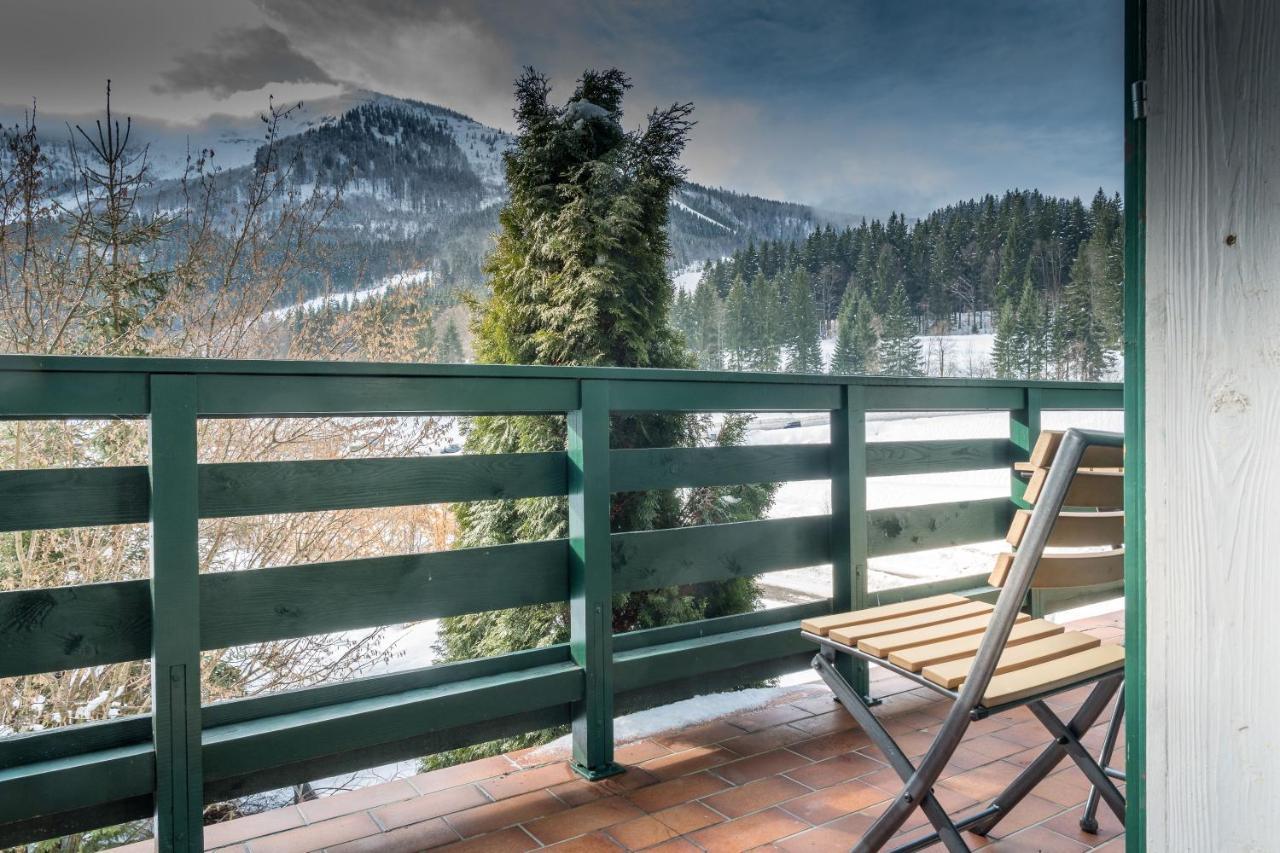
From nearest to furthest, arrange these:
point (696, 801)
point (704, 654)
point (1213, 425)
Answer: point (1213, 425), point (696, 801), point (704, 654)

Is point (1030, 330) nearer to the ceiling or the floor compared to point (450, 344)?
nearer to the ceiling

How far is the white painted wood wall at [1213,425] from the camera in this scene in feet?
2.68

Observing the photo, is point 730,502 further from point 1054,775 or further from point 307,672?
point 1054,775

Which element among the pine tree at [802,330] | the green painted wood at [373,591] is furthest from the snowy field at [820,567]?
the pine tree at [802,330]

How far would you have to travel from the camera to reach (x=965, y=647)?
1.66 meters

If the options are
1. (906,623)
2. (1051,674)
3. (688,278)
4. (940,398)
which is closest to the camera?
(1051,674)

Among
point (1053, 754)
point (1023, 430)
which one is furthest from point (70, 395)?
point (1023, 430)

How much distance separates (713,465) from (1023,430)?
1.48 m

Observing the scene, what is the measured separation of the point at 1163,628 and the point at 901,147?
1941 cm

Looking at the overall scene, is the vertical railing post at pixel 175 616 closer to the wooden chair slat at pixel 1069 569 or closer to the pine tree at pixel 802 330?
the wooden chair slat at pixel 1069 569

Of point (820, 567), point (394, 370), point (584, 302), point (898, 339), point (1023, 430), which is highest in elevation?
point (898, 339)

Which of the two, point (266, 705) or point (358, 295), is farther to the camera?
point (358, 295)

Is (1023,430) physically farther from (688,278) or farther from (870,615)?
(688,278)

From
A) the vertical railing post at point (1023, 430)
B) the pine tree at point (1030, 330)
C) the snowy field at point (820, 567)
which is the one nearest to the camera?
the snowy field at point (820, 567)
